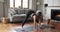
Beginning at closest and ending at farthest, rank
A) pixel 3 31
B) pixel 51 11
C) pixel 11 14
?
1. pixel 3 31
2. pixel 11 14
3. pixel 51 11

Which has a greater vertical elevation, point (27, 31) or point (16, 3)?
point (16, 3)

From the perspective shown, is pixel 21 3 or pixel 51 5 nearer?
pixel 51 5

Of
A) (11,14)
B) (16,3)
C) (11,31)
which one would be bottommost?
(11,31)

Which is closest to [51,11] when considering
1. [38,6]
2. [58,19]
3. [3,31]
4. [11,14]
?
[58,19]

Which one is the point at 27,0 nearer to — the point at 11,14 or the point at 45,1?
the point at 45,1

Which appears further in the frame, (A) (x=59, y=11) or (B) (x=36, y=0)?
(B) (x=36, y=0)

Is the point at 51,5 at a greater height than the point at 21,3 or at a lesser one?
lesser

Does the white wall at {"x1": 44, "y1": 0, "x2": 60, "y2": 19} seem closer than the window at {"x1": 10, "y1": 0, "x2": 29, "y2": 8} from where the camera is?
Yes

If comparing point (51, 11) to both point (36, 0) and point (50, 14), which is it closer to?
point (50, 14)

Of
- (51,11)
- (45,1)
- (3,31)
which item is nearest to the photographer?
(3,31)

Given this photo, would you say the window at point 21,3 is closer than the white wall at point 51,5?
No

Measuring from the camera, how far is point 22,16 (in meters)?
7.24

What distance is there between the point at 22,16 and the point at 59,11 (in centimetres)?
241

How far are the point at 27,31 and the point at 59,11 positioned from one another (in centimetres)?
344
